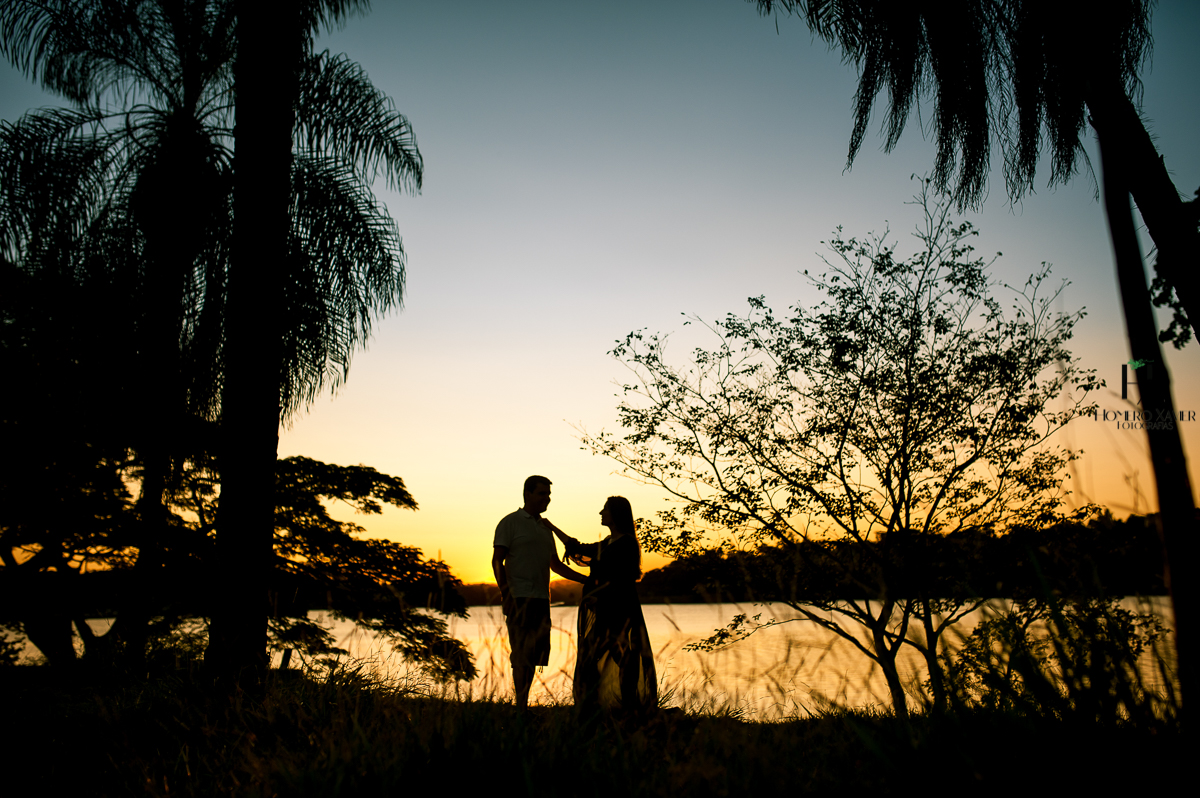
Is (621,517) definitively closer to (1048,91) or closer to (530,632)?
(530,632)

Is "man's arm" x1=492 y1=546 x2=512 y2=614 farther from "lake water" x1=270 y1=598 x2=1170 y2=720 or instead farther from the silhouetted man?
"lake water" x1=270 y1=598 x2=1170 y2=720

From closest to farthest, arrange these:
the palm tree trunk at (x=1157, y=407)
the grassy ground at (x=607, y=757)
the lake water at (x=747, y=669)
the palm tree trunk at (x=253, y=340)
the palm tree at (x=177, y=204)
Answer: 1. the grassy ground at (x=607, y=757)
2. the lake water at (x=747, y=669)
3. the palm tree trunk at (x=1157, y=407)
4. the palm tree trunk at (x=253, y=340)
5. the palm tree at (x=177, y=204)

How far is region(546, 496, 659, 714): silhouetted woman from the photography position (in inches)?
168

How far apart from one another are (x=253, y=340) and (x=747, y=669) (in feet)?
14.0

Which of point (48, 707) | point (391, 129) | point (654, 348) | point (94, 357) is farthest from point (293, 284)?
point (654, 348)

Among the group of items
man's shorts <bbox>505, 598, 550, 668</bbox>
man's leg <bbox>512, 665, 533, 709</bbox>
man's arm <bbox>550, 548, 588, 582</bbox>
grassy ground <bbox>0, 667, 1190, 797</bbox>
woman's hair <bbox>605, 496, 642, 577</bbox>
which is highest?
woman's hair <bbox>605, 496, 642, 577</bbox>

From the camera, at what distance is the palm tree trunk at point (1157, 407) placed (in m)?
2.63

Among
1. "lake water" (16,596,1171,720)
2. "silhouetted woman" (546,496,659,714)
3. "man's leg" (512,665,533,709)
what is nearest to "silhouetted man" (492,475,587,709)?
"silhouetted woman" (546,496,659,714)

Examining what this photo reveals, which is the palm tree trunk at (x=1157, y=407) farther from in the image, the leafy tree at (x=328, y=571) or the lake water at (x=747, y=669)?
the leafy tree at (x=328, y=571)

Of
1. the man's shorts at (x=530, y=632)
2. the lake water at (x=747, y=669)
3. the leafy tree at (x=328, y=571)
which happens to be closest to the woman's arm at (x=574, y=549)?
the man's shorts at (x=530, y=632)

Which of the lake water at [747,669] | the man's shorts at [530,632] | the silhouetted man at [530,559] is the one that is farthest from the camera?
the silhouetted man at [530,559]

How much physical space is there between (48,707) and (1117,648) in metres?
6.02

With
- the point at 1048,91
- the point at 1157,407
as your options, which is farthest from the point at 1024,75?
the point at 1157,407

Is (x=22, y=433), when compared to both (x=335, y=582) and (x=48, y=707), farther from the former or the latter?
(x=48, y=707)
